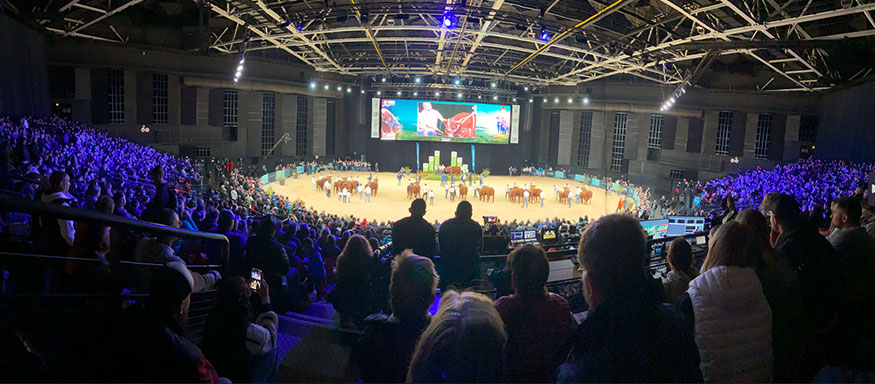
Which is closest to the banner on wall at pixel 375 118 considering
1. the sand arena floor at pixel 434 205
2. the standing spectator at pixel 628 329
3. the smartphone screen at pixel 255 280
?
the sand arena floor at pixel 434 205

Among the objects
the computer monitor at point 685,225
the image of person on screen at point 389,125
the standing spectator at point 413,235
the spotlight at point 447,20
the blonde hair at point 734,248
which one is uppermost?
the spotlight at point 447,20

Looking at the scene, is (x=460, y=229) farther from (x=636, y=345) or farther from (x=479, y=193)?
(x=479, y=193)

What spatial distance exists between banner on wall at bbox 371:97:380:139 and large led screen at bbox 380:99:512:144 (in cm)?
86

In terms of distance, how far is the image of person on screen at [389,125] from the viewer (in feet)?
130

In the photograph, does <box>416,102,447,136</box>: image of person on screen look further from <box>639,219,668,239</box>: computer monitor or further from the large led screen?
<box>639,219,668,239</box>: computer monitor

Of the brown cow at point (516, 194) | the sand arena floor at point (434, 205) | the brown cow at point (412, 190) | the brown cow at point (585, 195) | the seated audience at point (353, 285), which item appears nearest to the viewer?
the seated audience at point (353, 285)

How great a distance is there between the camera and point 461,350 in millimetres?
1688

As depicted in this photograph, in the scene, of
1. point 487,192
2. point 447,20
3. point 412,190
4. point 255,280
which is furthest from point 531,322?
point 487,192

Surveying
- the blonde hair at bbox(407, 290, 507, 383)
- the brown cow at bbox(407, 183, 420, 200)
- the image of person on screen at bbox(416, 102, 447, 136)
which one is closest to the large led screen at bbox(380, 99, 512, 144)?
the image of person on screen at bbox(416, 102, 447, 136)

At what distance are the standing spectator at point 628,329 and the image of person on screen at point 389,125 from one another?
38.1m

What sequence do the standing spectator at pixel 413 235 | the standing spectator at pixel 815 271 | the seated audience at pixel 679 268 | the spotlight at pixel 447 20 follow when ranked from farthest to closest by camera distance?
the spotlight at pixel 447 20 → the standing spectator at pixel 413 235 → the seated audience at pixel 679 268 → the standing spectator at pixel 815 271

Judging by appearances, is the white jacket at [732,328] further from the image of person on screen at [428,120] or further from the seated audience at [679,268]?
the image of person on screen at [428,120]

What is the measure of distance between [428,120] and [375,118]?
456cm

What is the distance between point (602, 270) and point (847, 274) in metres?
2.82
